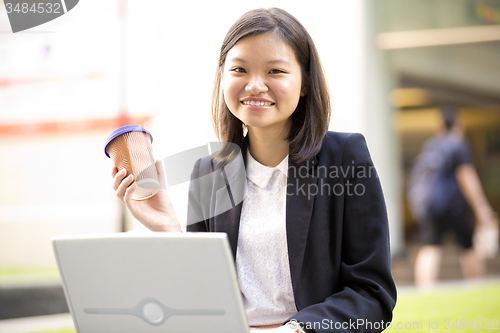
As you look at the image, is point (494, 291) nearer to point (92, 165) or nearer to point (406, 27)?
point (406, 27)

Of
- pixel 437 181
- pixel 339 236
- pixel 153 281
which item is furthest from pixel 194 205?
pixel 437 181

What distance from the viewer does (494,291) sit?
3.98m

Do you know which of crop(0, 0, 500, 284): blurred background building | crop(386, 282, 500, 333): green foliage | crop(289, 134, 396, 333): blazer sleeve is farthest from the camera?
crop(0, 0, 500, 284): blurred background building

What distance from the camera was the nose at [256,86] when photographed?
119cm

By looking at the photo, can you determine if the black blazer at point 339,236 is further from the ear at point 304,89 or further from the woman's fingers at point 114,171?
the woman's fingers at point 114,171

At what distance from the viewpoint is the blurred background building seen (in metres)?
5.61

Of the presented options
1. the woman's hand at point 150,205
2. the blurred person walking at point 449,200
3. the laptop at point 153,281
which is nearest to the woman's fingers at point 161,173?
the woman's hand at point 150,205

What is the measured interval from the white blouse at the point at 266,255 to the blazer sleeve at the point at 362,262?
5.1 inches

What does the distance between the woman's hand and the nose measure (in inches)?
11.8

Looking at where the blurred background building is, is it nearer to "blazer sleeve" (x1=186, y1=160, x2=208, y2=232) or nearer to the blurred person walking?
the blurred person walking

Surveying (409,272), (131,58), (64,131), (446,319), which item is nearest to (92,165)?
(64,131)

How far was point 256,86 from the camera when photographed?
46.7 inches

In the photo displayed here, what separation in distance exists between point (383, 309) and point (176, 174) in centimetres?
65

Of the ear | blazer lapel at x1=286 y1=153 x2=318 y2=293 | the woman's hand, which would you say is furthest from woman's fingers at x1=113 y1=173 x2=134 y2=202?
the ear
